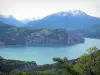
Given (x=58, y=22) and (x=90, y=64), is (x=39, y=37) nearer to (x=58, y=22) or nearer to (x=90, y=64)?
(x=58, y=22)

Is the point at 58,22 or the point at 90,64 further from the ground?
the point at 58,22

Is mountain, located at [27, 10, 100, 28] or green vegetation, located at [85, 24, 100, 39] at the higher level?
mountain, located at [27, 10, 100, 28]

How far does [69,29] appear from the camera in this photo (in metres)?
39.3

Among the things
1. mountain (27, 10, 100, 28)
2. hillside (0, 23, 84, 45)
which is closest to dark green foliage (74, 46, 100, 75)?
hillside (0, 23, 84, 45)

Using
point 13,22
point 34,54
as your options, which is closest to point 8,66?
point 34,54

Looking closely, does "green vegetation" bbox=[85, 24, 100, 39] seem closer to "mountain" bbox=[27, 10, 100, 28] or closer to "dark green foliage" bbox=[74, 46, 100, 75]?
"mountain" bbox=[27, 10, 100, 28]

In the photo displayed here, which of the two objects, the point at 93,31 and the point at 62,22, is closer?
the point at 93,31

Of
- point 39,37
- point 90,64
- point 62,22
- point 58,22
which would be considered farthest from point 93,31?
point 90,64

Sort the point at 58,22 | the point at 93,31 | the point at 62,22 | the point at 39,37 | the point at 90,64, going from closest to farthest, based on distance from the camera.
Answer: the point at 90,64 < the point at 39,37 < the point at 93,31 < the point at 58,22 < the point at 62,22

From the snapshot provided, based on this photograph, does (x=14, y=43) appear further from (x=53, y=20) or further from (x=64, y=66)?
(x=64, y=66)

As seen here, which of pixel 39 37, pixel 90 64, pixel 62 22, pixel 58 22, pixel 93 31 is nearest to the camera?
pixel 90 64

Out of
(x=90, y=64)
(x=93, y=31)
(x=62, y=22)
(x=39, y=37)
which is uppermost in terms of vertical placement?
(x=62, y=22)

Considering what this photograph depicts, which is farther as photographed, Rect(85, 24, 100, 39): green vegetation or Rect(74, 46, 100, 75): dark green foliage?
Rect(85, 24, 100, 39): green vegetation

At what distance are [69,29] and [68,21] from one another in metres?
5.81
